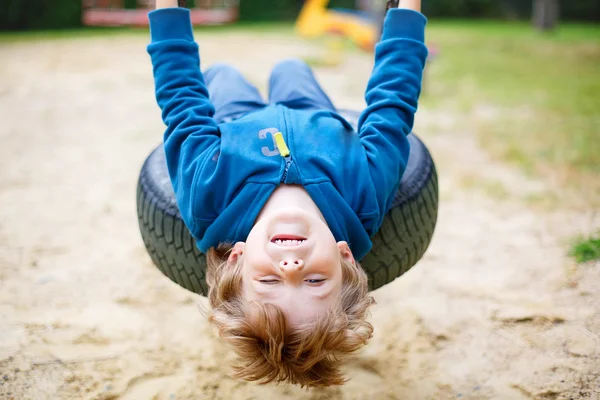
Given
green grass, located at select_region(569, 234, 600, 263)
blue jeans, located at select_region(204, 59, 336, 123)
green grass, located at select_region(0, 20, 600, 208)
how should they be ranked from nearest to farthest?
blue jeans, located at select_region(204, 59, 336, 123)
green grass, located at select_region(569, 234, 600, 263)
green grass, located at select_region(0, 20, 600, 208)

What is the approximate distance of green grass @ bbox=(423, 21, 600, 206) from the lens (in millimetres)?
4008

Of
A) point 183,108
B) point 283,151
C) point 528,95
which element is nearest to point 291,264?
point 283,151

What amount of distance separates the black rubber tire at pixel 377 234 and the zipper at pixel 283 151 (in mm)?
395

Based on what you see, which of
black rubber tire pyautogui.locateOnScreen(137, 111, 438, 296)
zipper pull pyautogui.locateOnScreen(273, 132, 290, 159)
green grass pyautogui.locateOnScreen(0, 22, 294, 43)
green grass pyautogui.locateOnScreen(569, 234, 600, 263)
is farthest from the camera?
green grass pyautogui.locateOnScreen(0, 22, 294, 43)

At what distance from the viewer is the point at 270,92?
244 cm

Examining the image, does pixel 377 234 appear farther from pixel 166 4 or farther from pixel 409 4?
pixel 166 4

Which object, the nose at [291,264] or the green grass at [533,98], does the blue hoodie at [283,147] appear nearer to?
the nose at [291,264]

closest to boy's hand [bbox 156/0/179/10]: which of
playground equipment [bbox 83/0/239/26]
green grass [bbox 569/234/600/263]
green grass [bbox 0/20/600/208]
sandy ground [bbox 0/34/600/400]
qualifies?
sandy ground [bbox 0/34/600/400]

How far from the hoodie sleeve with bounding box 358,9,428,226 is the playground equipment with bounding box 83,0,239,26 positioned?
7.44 m

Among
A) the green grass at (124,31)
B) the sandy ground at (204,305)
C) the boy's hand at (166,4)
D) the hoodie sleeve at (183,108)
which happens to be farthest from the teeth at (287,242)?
the green grass at (124,31)

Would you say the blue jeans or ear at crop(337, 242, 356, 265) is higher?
the blue jeans

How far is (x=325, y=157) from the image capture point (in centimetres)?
176

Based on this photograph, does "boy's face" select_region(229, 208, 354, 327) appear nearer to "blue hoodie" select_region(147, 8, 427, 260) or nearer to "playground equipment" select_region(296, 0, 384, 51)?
"blue hoodie" select_region(147, 8, 427, 260)

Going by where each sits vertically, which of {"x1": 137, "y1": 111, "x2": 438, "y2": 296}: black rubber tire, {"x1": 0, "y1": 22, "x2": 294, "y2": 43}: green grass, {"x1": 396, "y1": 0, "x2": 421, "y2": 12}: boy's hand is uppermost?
{"x1": 396, "y1": 0, "x2": 421, "y2": 12}: boy's hand
